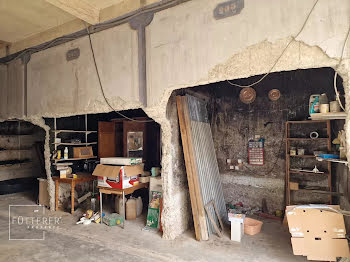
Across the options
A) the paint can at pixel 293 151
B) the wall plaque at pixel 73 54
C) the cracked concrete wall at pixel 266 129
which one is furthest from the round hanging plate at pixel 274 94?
the wall plaque at pixel 73 54

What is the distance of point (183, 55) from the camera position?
3666 mm

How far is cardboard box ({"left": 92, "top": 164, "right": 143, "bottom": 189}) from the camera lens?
15.6 feet

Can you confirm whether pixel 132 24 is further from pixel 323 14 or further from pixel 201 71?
pixel 323 14

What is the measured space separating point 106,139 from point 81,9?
327 centimetres

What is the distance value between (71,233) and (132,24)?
3880 millimetres

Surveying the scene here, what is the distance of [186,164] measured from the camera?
13.8ft

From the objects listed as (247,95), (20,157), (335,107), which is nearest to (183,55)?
(335,107)

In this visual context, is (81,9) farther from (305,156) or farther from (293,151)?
(305,156)

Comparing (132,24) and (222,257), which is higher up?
(132,24)

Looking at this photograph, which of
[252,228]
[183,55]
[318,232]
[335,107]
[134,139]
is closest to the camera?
[335,107]

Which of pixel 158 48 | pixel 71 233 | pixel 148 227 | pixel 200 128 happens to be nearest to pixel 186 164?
pixel 200 128

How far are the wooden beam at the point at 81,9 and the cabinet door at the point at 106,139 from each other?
2.69 meters

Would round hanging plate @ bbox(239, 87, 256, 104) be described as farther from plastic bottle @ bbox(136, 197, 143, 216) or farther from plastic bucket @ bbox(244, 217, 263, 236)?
plastic bottle @ bbox(136, 197, 143, 216)

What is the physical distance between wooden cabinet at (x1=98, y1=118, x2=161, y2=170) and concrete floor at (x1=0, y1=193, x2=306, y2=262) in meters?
2.11
